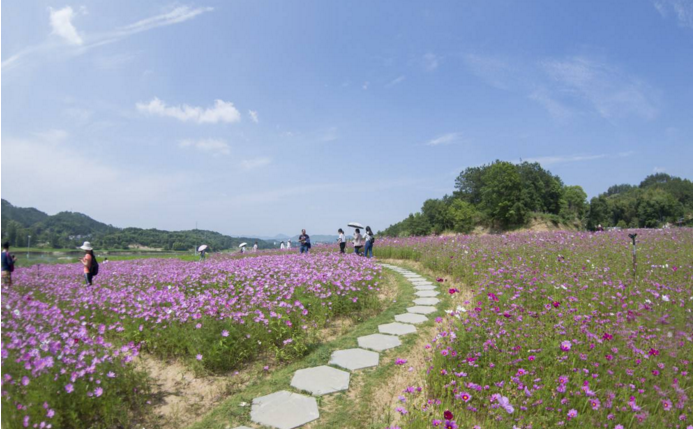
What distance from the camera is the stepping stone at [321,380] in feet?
11.5

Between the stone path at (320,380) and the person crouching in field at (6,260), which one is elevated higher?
the person crouching in field at (6,260)

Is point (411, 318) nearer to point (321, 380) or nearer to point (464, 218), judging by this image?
point (321, 380)

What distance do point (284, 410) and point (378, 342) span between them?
6.44ft

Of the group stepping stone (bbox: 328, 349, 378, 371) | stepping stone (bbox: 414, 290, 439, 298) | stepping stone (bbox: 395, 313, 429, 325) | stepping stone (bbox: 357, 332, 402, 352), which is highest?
stepping stone (bbox: 414, 290, 439, 298)

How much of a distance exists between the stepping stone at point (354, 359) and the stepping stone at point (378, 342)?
0.18 m

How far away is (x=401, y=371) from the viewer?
→ 392 cm

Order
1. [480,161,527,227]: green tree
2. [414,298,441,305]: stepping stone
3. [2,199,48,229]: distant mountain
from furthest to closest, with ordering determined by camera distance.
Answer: [480,161,527,227]: green tree < [414,298,441,305]: stepping stone < [2,199,48,229]: distant mountain

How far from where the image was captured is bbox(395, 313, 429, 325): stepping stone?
573 centimetres

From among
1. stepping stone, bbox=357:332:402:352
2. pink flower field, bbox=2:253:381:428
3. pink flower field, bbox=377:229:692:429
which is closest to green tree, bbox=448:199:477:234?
pink flower field, bbox=2:253:381:428

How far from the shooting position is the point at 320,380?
12.2 feet

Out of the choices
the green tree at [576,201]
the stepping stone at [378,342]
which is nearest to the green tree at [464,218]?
the green tree at [576,201]

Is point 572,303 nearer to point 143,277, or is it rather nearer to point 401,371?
point 401,371

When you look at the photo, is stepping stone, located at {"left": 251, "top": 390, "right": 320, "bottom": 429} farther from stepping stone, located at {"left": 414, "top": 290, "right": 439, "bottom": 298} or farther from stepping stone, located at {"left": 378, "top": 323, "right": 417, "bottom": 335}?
stepping stone, located at {"left": 414, "top": 290, "right": 439, "bottom": 298}

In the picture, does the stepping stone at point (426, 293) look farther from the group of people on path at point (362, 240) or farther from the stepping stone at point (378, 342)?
the group of people on path at point (362, 240)
